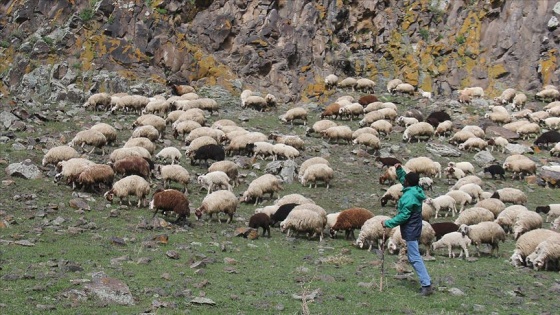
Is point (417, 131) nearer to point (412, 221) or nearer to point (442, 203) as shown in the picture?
point (442, 203)

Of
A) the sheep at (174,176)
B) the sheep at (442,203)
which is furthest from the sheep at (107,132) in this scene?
the sheep at (442,203)

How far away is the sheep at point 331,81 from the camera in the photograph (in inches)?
1508

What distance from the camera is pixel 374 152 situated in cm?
2659

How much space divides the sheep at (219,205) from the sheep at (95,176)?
3173mm

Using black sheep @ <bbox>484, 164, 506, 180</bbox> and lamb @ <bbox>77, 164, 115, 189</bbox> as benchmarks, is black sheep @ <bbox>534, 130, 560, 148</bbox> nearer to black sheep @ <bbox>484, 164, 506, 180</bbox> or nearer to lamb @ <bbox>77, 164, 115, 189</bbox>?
black sheep @ <bbox>484, 164, 506, 180</bbox>

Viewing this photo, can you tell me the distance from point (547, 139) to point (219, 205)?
21.2 m

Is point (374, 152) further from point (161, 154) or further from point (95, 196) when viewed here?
point (95, 196)

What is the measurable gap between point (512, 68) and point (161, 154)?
30.7 metres

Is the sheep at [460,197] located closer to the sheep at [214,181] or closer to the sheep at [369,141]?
the sheep at [369,141]

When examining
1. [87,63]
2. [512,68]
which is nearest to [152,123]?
[87,63]

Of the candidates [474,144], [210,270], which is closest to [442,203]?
[210,270]

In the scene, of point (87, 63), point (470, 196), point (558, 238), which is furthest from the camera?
point (87, 63)

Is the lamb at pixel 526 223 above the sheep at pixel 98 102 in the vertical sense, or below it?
below

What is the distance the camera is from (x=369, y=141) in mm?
26562
